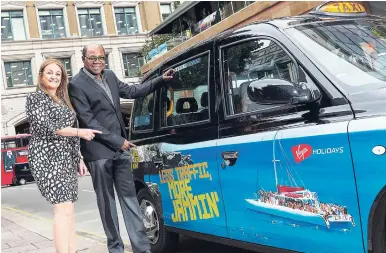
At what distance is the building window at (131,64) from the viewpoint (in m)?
43.8

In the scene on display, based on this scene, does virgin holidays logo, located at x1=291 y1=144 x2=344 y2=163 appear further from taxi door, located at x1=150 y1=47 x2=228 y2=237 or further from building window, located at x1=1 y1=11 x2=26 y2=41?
building window, located at x1=1 y1=11 x2=26 y2=41

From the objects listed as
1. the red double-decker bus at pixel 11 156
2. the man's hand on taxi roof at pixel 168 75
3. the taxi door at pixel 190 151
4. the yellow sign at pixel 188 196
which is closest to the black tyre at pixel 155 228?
the taxi door at pixel 190 151

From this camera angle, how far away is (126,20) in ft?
145

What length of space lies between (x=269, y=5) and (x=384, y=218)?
50.9 feet

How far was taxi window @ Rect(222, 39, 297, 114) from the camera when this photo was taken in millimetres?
3064

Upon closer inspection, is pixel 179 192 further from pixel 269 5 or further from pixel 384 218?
pixel 269 5

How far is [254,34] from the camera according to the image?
10.8ft

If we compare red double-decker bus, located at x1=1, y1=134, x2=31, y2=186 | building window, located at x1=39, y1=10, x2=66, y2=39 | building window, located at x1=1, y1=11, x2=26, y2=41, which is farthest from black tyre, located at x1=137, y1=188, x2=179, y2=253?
building window, located at x1=39, y1=10, x2=66, y2=39

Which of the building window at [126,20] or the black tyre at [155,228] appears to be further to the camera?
the building window at [126,20]

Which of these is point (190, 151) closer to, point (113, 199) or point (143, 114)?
point (113, 199)

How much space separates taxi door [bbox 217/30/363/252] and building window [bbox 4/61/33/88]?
39.5 meters

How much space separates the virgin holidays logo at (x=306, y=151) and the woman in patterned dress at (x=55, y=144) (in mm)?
1649

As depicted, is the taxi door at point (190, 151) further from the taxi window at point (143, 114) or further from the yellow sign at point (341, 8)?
the yellow sign at point (341, 8)

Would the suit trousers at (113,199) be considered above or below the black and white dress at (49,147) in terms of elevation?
below
